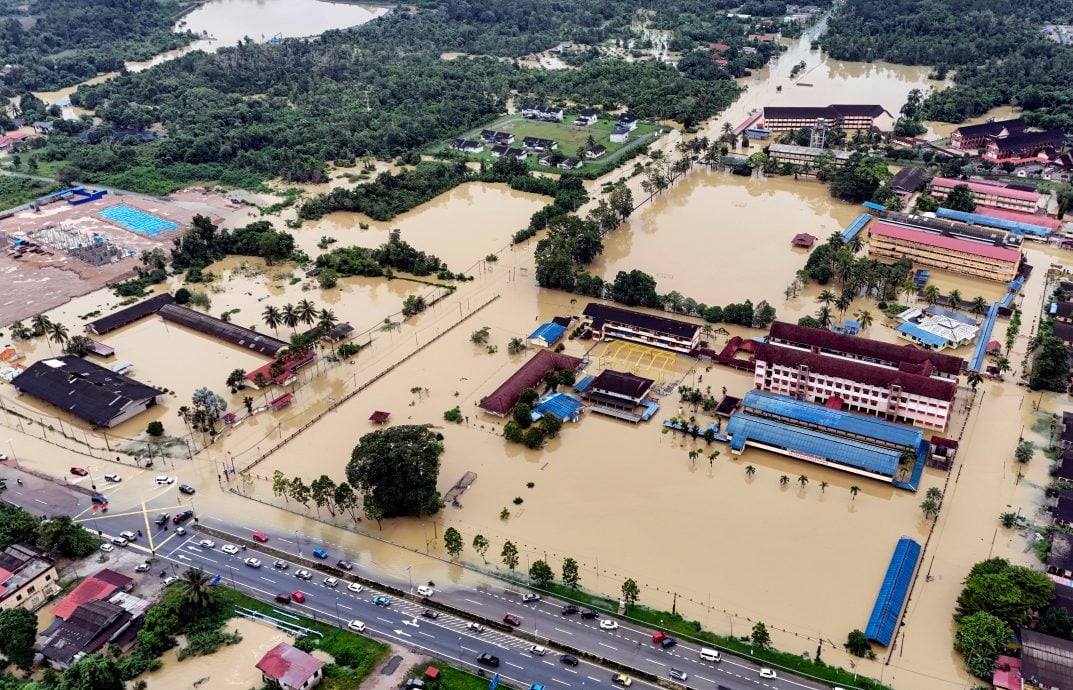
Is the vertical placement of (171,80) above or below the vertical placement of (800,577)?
above

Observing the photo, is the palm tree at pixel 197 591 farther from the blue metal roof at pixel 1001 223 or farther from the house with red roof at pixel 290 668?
the blue metal roof at pixel 1001 223

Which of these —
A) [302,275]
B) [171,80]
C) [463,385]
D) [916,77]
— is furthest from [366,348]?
[916,77]

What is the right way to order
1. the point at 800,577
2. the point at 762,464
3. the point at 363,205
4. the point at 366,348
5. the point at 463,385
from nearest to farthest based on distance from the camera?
the point at 800,577 → the point at 762,464 → the point at 463,385 → the point at 366,348 → the point at 363,205

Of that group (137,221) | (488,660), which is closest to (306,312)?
(137,221)

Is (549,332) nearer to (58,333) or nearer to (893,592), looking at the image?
(893,592)

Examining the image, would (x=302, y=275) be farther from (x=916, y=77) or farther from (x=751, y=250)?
(x=916, y=77)

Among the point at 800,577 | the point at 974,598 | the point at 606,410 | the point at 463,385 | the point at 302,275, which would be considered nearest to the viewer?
the point at 974,598
